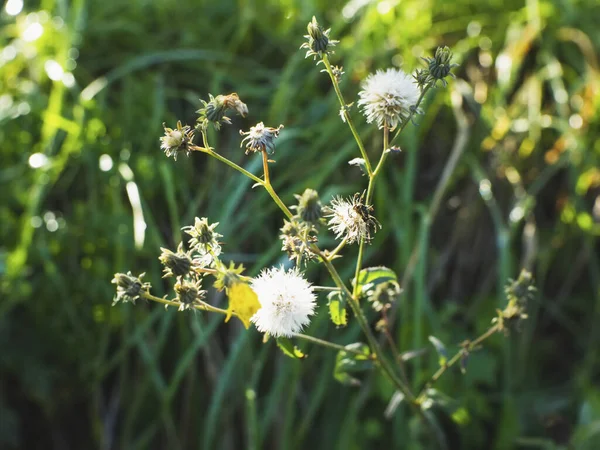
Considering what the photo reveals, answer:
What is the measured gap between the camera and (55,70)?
170 centimetres

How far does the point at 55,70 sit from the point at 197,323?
0.80m

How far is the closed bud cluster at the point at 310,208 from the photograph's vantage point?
569 millimetres

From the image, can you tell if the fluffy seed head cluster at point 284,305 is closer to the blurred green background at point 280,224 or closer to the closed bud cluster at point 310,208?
the closed bud cluster at point 310,208

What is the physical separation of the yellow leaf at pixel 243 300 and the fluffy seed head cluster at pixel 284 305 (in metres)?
0.04

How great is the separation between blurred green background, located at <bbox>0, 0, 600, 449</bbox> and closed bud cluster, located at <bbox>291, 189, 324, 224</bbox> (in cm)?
68

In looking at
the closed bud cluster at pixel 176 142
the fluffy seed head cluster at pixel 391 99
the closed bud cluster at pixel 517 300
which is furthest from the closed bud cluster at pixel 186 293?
the closed bud cluster at pixel 517 300

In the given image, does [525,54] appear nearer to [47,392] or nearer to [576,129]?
[576,129]

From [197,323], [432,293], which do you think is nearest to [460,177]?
[432,293]

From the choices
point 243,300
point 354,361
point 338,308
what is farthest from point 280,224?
point 243,300

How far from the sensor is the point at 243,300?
583 millimetres

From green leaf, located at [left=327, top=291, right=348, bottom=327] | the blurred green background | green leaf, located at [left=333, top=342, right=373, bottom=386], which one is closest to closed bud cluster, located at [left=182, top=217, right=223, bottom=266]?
green leaf, located at [left=327, top=291, right=348, bottom=327]

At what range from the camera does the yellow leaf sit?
581 millimetres

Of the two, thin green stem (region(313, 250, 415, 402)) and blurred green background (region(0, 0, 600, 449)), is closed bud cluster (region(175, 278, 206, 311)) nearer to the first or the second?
thin green stem (region(313, 250, 415, 402))

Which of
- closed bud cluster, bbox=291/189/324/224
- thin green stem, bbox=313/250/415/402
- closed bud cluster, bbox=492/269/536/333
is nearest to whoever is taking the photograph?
closed bud cluster, bbox=291/189/324/224
